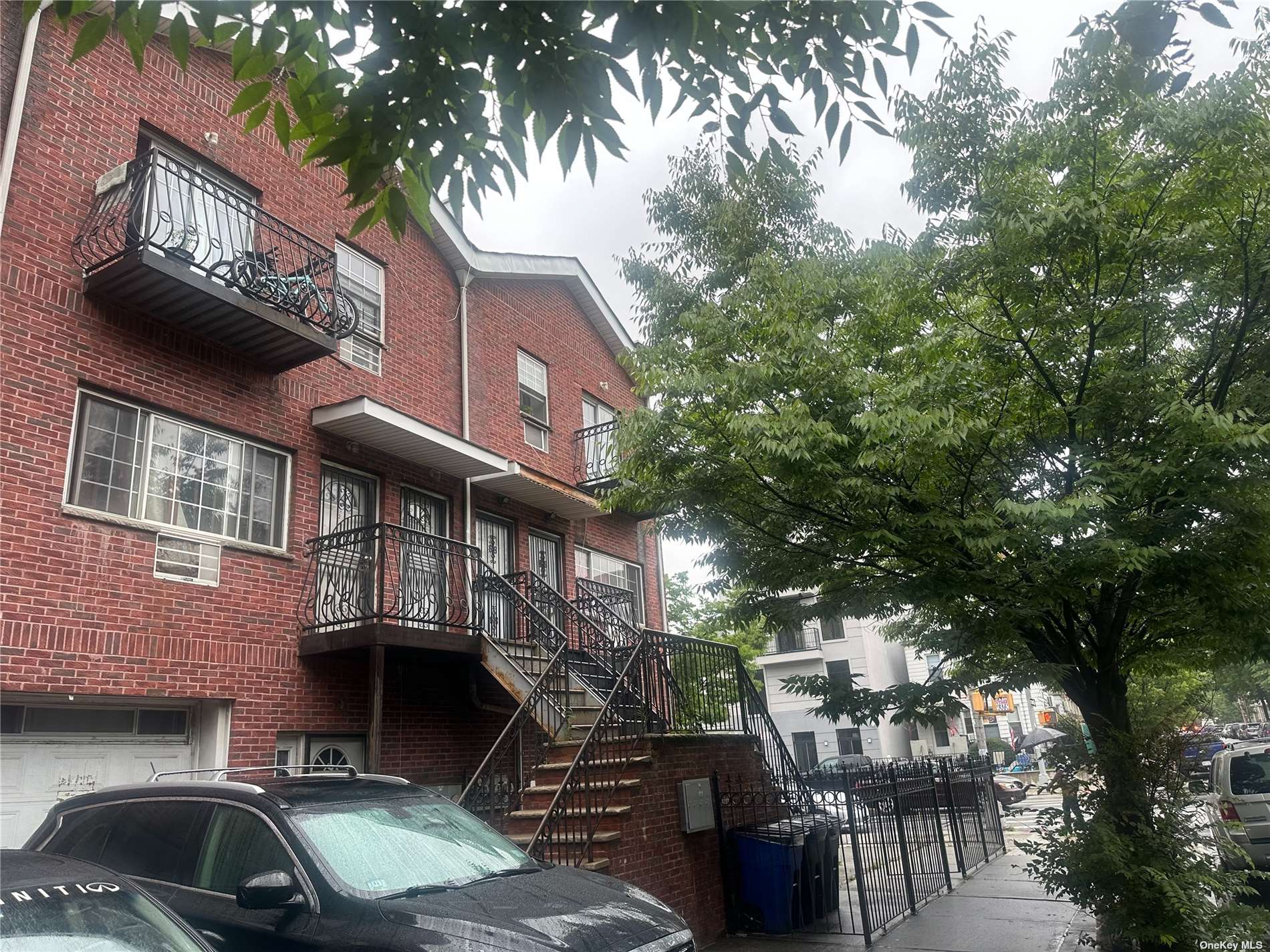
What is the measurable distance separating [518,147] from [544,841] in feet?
20.2

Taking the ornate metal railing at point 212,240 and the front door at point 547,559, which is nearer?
the ornate metal railing at point 212,240

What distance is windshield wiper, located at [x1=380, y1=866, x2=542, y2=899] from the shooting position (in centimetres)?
451

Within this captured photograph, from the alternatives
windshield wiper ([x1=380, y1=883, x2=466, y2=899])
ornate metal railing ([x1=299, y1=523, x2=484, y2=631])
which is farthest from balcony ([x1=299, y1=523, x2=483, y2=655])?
windshield wiper ([x1=380, y1=883, x2=466, y2=899])

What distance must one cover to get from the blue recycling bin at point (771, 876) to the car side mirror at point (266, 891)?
5.90 metres

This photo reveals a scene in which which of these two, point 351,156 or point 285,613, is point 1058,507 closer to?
point 351,156

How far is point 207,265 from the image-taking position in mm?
9281

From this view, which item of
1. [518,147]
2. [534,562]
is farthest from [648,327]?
[518,147]

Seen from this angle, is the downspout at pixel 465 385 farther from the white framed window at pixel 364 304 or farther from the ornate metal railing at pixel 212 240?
the ornate metal railing at pixel 212 240

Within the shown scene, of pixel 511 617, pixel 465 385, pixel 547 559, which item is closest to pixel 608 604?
pixel 547 559

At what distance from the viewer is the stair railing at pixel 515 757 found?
862cm

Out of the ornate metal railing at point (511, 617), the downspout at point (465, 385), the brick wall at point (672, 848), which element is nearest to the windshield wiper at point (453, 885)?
the brick wall at point (672, 848)

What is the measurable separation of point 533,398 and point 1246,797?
11276 millimetres

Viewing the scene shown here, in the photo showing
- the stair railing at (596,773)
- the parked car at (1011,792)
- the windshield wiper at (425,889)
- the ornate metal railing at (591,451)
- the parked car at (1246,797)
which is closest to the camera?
the windshield wiper at (425,889)

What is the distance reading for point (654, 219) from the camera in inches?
452
